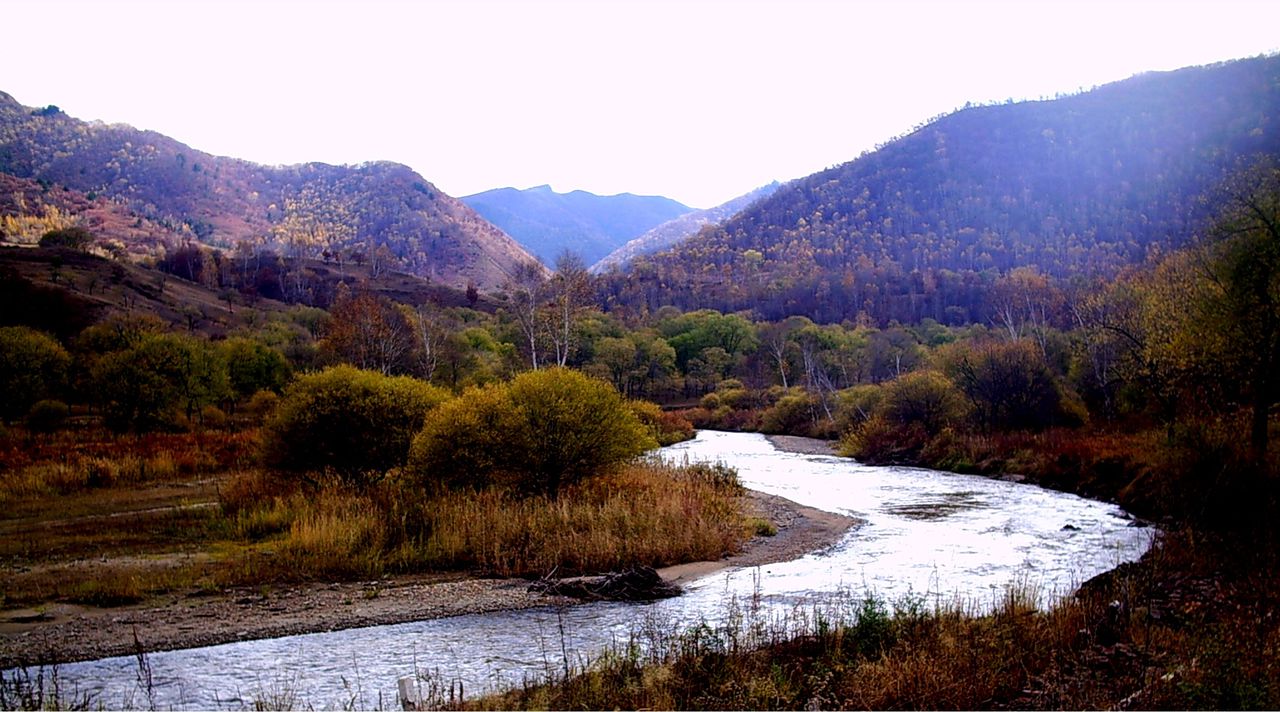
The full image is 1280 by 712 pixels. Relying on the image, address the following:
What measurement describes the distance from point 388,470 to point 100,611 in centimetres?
1161

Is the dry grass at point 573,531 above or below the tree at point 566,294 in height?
below

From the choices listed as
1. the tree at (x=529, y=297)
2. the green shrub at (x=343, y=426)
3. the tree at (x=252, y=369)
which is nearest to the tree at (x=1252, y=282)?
the green shrub at (x=343, y=426)

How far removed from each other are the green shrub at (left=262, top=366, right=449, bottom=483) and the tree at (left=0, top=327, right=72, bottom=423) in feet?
121

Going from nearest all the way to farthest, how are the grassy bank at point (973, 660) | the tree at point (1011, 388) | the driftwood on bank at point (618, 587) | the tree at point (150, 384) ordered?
the grassy bank at point (973, 660) < the driftwood on bank at point (618, 587) < the tree at point (1011, 388) < the tree at point (150, 384)

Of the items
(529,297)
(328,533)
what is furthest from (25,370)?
(328,533)

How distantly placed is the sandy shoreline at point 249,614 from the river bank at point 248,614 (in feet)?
0.06

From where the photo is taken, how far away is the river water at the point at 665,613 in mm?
12266

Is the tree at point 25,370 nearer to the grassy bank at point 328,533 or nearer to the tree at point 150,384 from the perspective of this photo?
the tree at point 150,384

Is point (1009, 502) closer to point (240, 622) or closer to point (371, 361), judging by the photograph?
point (240, 622)

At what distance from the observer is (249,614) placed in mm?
16484

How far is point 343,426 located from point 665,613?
49.9ft

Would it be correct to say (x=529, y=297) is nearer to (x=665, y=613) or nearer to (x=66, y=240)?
(x=665, y=613)

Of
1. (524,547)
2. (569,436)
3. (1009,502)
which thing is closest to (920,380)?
(1009,502)

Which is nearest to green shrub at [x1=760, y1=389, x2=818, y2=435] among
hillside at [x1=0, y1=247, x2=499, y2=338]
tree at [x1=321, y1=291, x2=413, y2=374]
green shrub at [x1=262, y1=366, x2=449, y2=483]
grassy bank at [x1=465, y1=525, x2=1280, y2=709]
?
tree at [x1=321, y1=291, x2=413, y2=374]
